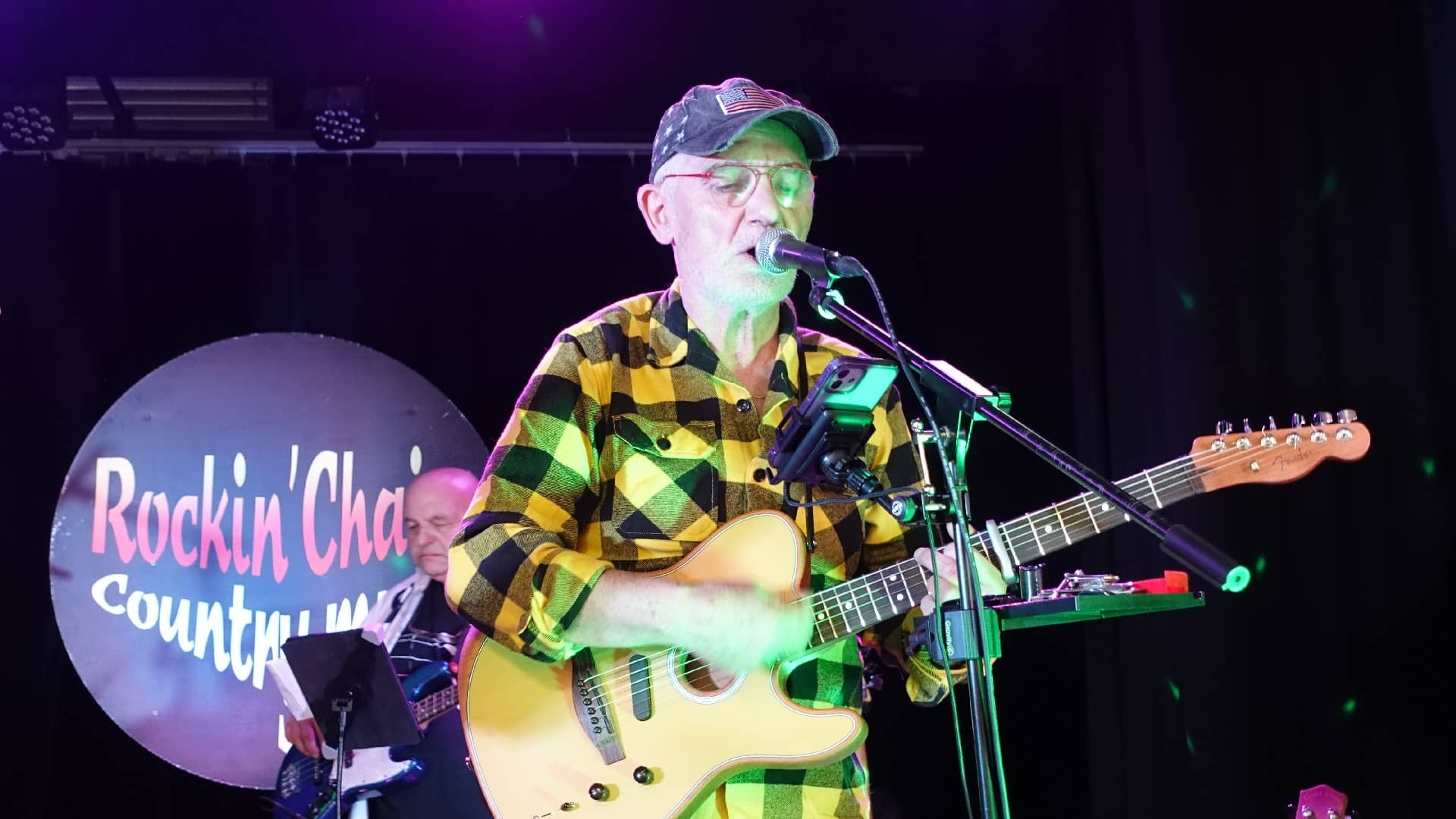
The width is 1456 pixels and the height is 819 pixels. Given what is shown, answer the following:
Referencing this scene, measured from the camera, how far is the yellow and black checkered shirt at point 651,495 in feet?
7.66

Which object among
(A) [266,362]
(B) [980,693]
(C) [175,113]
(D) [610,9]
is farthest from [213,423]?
(B) [980,693]

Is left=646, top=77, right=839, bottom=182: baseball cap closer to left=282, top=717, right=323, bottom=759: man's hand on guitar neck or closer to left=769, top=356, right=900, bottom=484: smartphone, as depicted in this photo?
left=769, top=356, right=900, bottom=484: smartphone

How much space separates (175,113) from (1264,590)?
5.08 m

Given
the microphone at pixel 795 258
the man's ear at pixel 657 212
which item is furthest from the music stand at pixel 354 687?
the microphone at pixel 795 258

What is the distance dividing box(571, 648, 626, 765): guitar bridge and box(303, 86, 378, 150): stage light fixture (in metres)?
3.43

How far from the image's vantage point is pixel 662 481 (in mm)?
2541

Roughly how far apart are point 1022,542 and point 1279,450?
0.59 meters

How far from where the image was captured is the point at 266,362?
214 inches

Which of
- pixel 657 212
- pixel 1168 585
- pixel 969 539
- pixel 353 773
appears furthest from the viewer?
pixel 353 773

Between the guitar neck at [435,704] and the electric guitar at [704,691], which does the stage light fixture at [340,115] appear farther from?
the electric guitar at [704,691]

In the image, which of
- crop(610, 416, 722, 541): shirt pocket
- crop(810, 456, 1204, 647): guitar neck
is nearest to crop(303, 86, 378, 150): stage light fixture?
crop(610, 416, 722, 541): shirt pocket

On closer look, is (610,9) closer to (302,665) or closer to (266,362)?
(266,362)

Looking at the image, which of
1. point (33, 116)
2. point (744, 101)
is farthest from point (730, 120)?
point (33, 116)

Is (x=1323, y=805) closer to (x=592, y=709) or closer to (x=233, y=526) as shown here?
(x=592, y=709)
